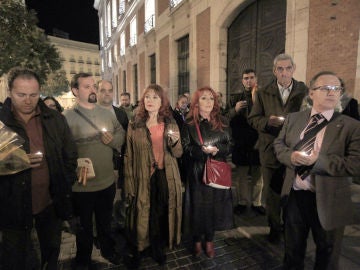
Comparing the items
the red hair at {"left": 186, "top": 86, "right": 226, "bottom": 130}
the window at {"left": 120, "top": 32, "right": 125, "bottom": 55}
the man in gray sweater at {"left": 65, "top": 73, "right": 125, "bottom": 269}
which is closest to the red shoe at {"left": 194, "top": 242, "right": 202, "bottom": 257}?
the man in gray sweater at {"left": 65, "top": 73, "right": 125, "bottom": 269}

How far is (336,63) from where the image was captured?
A: 539cm

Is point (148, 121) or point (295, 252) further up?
point (148, 121)

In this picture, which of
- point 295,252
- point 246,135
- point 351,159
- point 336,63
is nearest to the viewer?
point 351,159

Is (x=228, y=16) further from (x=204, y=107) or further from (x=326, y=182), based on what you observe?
(x=326, y=182)

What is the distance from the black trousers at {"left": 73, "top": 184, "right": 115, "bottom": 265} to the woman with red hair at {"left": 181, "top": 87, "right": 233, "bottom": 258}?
3.21ft

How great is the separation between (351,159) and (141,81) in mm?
19289

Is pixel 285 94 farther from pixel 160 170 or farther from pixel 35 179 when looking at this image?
pixel 35 179

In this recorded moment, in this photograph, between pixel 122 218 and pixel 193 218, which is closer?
pixel 193 218

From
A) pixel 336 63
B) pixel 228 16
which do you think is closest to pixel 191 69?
pixel 228 16

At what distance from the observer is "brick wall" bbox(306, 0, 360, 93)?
5.09m

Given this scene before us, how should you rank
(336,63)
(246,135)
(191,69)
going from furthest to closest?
(191,69), (336,63), (246,135)

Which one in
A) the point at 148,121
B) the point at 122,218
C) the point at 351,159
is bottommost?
the point at 122,218

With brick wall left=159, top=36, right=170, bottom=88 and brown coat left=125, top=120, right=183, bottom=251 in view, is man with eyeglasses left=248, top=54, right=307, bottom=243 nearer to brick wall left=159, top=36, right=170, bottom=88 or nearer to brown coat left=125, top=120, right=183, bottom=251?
brown coat left=125, top=120, right=183, bottom=251

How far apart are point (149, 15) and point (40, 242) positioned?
1777 centimetres
